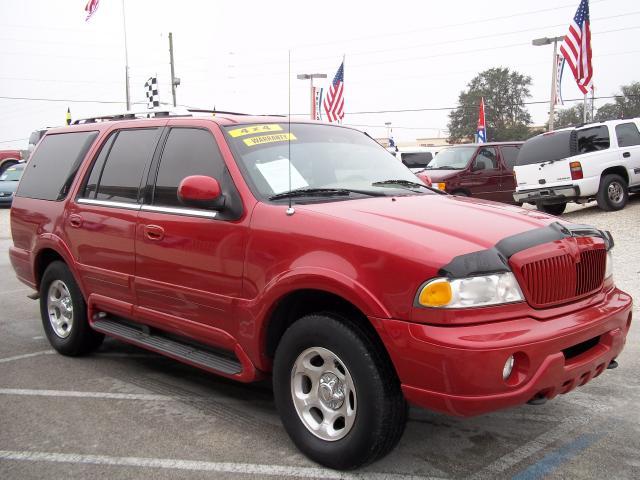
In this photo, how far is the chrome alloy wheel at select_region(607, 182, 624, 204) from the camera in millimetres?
13367

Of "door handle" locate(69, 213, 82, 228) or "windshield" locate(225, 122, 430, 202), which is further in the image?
"door handle" locate(69, 213, 82, 228)

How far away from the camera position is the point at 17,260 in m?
5.78

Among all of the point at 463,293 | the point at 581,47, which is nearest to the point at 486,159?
the point at 581,47

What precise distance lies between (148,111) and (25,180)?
1653 mm

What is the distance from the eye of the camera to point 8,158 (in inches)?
1122

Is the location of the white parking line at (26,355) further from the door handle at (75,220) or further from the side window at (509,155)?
the side window at (509,155)

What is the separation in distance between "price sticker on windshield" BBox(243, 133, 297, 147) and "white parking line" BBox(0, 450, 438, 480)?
1.89 meters

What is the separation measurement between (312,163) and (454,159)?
40.0ft

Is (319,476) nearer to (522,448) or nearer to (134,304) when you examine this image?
(522,448)

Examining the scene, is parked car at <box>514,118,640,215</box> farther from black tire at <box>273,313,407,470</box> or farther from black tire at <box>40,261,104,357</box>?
black tire at <box>273,313,407,470</box>

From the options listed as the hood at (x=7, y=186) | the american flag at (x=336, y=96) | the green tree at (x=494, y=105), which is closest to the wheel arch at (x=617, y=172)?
the american flag at (x=336, y=96)

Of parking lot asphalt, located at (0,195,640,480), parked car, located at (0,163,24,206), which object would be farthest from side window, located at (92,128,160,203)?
parked car, located at (0,163,24,206)

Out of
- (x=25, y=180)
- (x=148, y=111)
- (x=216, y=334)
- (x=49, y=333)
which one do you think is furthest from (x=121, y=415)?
(x=25, y=180)

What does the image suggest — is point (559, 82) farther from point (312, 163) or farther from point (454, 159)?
point (312, 163)
